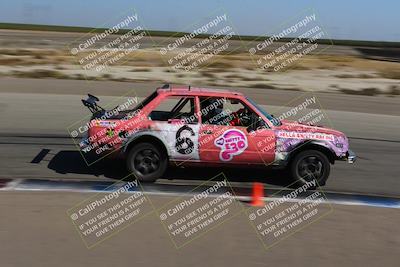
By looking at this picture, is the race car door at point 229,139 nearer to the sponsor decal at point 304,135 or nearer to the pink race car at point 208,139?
the pink race car at point 208,139

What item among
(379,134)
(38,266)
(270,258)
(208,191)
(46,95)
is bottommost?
(379,134)

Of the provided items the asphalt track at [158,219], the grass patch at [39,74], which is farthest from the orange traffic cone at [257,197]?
the grass patch at [39,74]

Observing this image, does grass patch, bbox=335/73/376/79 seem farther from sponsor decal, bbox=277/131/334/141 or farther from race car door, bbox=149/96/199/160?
race car door, bbox=149/96/199/160

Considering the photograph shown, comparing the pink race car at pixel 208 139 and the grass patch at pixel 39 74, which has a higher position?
the grass patch at pixel 39 74

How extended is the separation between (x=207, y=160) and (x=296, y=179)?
163 cm

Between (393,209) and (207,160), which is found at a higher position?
(207,160)

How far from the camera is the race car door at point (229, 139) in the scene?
350 inches

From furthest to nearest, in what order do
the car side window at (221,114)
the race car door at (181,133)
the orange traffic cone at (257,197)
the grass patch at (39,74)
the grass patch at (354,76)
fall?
1. the grass patch at (354,76)
2. the grass patch at (39,74)
3. the car side window at (221,114)
4. the race car door at (181,133)
5. the orange traffic cone at (257,197)

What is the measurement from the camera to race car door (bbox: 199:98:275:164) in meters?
8.89

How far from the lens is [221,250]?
6184 millimetres

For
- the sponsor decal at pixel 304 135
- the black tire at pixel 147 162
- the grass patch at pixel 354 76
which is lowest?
the grass patch at pixel 354 76

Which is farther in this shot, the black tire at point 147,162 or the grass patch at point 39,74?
the grass patch at point 39,74

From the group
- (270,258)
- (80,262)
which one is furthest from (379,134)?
(80,262)

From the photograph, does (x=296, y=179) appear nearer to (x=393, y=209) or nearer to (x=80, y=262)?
(x=393, y=209)
